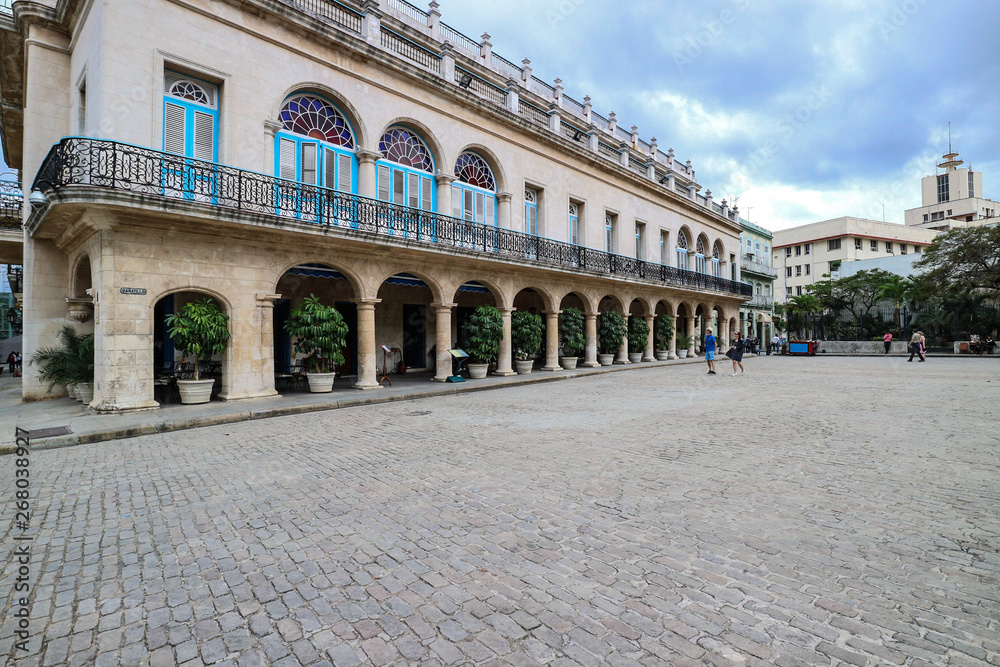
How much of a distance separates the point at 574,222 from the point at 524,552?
2037 cm

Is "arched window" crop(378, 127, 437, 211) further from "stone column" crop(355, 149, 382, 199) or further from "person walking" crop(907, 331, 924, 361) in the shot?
"person walking" crop(907, 331, 924, 361)

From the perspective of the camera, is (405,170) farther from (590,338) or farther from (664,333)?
(664,333)

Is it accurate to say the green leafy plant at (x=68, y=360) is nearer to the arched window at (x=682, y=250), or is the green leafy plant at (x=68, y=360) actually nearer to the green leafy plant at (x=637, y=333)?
the green leafy plant at (x=637, y=333)

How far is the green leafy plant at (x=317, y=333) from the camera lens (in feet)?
40.3

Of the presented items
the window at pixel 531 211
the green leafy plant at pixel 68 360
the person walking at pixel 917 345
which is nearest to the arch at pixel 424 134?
the window at pixel 531 211

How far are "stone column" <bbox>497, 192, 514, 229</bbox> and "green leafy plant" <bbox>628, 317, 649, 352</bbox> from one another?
9.32 meters

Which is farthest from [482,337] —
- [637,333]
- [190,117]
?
[637,333]

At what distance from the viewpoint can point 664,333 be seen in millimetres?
26750

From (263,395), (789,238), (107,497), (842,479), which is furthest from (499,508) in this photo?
(789,238)

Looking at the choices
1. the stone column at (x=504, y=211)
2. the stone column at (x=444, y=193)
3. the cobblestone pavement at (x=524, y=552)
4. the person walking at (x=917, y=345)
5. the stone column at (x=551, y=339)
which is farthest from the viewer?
the person walking at (x=917, y=345)

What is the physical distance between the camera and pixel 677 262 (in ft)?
95.7

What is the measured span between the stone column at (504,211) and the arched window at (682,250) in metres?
15.0

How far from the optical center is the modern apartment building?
190ft

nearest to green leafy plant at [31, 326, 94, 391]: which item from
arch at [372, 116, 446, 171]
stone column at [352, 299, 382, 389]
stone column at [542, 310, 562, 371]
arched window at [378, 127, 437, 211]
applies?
stone column at [352, 299, 382, 389]
